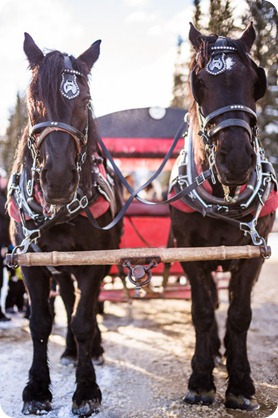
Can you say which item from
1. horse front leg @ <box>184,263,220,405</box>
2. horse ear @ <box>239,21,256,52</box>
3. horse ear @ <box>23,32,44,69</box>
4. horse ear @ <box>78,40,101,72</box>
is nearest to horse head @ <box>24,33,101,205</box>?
horse ear @ <box>23,32,44,69</box>

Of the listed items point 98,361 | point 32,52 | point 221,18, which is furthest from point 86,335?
point 221,18

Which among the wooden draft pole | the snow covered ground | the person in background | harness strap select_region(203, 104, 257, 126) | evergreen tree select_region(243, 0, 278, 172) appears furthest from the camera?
Result: the person in background

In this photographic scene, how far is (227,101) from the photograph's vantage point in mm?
2734

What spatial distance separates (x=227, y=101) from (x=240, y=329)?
1.53m

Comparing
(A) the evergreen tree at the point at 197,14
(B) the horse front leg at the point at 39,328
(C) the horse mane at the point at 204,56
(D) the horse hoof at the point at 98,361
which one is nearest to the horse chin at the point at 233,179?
(C) the horse mane at the point at 204,56

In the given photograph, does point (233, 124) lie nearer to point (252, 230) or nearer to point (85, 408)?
point (252, 230)

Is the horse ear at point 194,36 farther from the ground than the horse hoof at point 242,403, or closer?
farther from the ground

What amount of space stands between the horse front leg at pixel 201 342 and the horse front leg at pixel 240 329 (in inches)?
5.3

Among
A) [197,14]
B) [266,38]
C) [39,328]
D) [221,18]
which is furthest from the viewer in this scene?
[266,38]

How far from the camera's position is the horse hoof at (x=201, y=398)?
3.29 m

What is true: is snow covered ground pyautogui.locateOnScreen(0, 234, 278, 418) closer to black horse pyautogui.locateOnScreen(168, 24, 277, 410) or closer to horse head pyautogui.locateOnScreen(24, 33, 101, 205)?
black horse pyautogui.locateOnScreen(168, 24, 277, 410)

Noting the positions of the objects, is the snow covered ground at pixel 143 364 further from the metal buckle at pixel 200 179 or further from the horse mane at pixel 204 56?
the horse mane at pixel 204 56

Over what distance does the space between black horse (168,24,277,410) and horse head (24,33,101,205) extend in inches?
26.8

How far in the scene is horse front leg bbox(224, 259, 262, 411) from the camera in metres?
3.26
